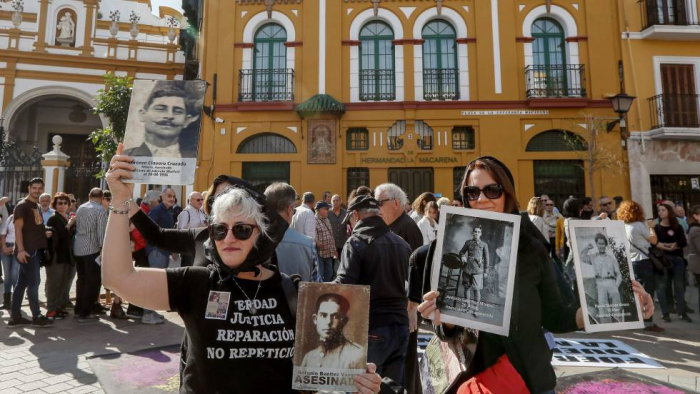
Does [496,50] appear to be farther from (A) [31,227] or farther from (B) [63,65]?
(B) [63,65]

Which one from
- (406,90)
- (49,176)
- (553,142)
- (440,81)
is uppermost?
(440,81)

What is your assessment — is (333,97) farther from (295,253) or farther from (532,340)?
(532,340)

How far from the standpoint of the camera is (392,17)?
16.1 meters

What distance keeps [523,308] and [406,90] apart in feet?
47.5

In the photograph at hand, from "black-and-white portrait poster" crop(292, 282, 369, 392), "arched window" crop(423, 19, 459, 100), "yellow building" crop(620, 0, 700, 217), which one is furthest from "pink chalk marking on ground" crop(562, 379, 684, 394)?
"arched window" crop(423, 19, 459, 100)

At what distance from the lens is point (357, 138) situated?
15727mm

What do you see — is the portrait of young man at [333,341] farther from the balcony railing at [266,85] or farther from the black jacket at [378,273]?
the balcony railing at [266,85]

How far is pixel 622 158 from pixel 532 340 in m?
15.9

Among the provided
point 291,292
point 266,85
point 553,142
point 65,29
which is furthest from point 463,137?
point 65,29

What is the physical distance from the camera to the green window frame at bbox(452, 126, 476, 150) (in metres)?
15.5

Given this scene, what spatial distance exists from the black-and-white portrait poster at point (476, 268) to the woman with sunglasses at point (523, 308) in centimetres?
9

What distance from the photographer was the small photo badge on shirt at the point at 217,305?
70.3 inches

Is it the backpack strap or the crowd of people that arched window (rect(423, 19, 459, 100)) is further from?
the backpack strap

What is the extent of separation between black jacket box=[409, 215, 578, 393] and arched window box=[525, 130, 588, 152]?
14438 millimetres
